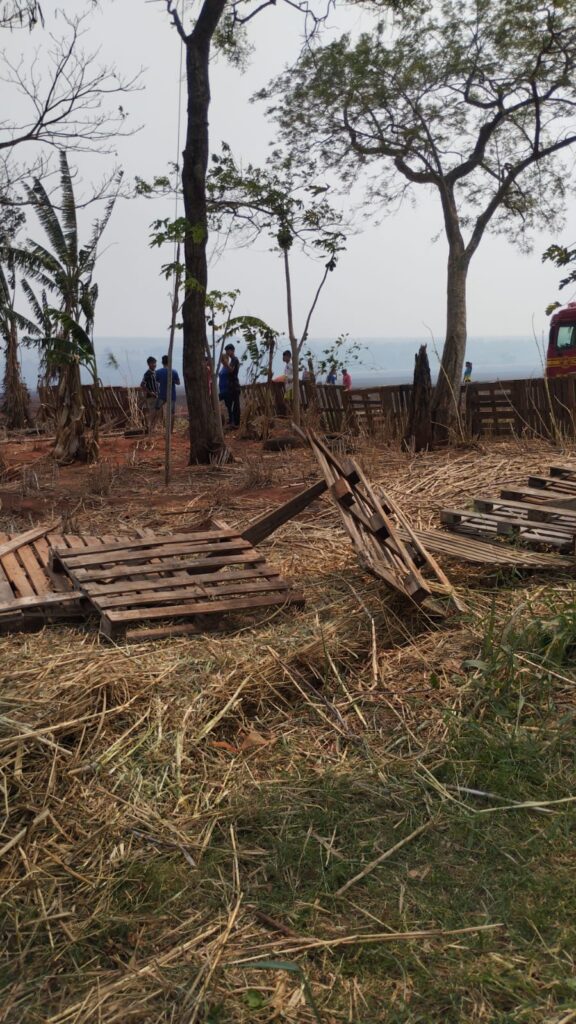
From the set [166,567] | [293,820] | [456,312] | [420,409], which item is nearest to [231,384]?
[456,312]

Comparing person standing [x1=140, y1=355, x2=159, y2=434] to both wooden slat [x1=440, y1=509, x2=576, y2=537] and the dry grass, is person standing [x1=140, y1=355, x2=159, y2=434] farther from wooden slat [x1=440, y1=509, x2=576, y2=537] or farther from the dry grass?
the dry grass

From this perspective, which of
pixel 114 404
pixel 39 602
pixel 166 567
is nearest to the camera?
pixel 39 602

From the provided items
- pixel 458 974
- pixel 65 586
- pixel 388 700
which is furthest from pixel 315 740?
pixel 65 586

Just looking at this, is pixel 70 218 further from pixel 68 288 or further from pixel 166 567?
pixel 166 567

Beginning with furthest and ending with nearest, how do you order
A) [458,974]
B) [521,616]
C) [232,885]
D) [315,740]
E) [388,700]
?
[521,616] < [388,700] < [315,740] < [232,885] < [458,974]

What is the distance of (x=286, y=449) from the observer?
40.8ft

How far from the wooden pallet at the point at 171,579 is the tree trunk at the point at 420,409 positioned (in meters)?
5.09

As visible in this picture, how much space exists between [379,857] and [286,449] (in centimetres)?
987

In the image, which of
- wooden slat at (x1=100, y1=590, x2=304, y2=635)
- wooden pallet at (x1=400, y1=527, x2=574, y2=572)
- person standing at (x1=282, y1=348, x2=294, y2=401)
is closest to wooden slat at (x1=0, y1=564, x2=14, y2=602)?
wooden slat at (x1=100, y1=590, x2=304, y2=635)

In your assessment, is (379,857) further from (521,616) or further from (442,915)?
(521,616)

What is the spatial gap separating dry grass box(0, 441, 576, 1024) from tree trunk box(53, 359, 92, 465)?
834cm

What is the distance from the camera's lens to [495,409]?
10.9 metres

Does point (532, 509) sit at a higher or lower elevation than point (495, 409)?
lower

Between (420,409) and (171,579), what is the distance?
20.2 ft
